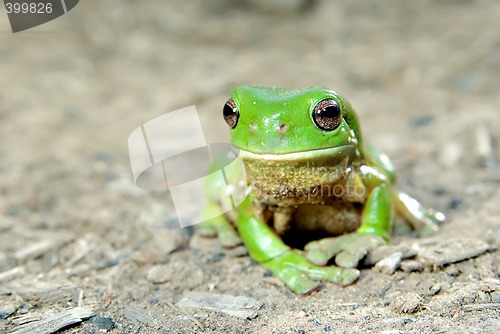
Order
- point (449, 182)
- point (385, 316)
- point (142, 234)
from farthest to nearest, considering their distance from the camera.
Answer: point (449, 182) → point (142, 234) → point (385, 316)

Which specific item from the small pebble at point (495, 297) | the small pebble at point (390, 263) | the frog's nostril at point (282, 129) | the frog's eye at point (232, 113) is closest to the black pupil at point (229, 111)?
the frog's eye at point (232, 113)

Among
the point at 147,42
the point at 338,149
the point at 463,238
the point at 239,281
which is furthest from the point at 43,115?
the point at 463,238

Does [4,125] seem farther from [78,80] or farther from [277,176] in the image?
[277,176]

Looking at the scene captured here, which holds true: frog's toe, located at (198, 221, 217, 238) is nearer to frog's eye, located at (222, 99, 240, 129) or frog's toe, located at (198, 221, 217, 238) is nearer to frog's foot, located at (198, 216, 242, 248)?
frog's foot, located at (198, 216, 242, 248)

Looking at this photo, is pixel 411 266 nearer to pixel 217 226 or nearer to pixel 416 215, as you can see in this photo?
pixel 416 215

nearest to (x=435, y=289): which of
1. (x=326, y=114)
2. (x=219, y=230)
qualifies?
(x=326, y=114)

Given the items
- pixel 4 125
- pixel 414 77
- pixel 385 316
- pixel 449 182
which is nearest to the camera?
pixel 385 316
